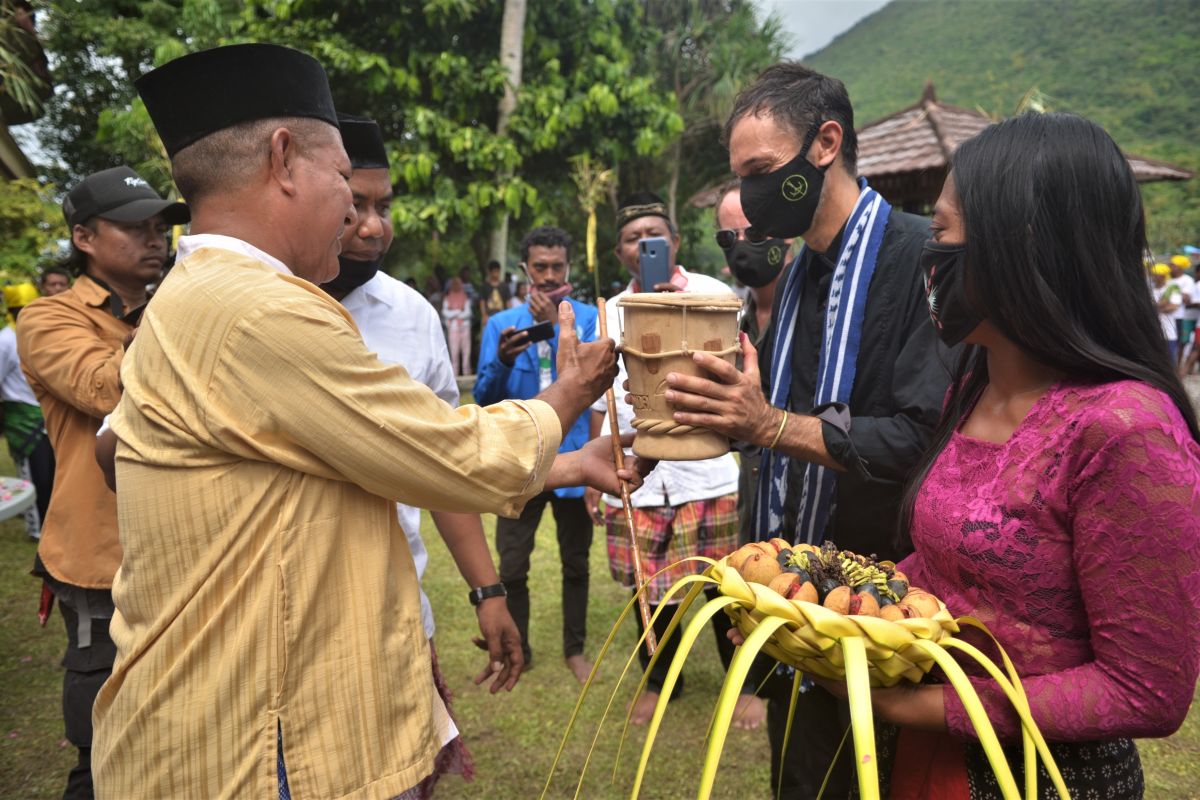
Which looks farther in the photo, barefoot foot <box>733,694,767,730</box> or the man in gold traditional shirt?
barefoot foot <box>733,694,767,730</box>

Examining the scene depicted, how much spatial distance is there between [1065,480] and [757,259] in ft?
9.37

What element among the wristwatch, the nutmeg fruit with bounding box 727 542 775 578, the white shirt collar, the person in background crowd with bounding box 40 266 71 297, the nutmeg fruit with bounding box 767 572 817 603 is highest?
the white shirt collar

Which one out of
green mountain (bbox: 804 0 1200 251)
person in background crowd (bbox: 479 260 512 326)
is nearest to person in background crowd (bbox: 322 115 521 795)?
person in background crowd (bbox: 479 260 512 326)

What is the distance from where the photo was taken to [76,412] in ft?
10.6

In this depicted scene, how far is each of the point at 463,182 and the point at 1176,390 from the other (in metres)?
13.5

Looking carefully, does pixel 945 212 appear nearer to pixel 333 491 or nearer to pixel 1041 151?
pixel 1041 151

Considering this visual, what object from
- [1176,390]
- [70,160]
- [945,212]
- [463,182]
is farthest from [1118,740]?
A: [70,160]

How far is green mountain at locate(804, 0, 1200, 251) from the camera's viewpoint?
127 feet

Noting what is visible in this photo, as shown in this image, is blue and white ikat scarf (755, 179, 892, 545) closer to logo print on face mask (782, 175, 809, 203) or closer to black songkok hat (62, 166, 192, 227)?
logo print on face mask (782, 175, 809, 203)

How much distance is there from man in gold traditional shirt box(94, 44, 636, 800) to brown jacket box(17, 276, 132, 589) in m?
1.70

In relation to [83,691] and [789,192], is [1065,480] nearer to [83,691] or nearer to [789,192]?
[789,192]

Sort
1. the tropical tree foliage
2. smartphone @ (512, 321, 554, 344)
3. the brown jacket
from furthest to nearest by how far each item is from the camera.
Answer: the tropical tree foliage < smartphone @ (512, 321, 554, 344) < the brown jacket

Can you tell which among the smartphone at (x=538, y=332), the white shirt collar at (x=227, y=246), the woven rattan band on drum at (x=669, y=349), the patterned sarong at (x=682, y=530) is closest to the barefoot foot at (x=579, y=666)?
the patterned sarong at (x=682, y=530)

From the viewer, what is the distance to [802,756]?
273 cm
